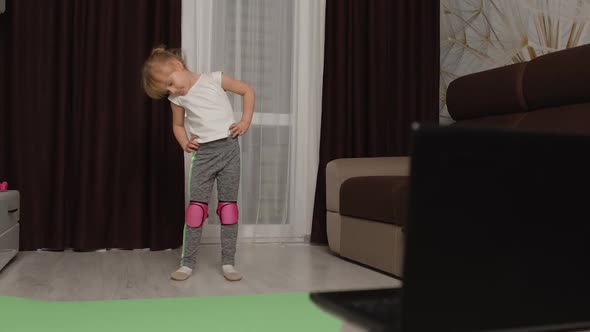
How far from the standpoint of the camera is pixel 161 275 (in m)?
2.34

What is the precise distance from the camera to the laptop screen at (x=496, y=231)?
59 cm

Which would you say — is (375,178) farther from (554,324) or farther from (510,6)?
(554,324)

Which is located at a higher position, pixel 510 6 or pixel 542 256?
pixel 510 6

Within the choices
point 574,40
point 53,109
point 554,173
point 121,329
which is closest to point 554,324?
point 554,173

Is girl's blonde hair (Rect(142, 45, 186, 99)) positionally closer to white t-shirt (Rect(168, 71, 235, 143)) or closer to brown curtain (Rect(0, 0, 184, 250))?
white t-shirt (Rect(168, 71, 235, 143))

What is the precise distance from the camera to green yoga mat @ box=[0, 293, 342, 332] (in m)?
1.54

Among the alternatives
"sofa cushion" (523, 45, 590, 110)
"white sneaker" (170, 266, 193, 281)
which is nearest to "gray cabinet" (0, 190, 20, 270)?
"white sneaker" (170, 266, 193, 281)

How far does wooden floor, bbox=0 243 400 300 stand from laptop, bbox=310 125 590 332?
4.81 ft

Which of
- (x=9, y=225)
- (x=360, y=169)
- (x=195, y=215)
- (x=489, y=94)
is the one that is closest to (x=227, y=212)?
(x=195, y=215)

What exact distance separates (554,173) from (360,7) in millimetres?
3075

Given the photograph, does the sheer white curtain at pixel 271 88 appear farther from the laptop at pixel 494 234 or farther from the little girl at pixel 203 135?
the laptop at pixel 494 234

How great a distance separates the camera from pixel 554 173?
0.66 meters

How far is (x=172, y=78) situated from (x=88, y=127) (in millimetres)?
950

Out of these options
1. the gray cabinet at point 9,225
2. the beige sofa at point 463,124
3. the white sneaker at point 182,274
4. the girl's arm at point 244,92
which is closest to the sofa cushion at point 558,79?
the beige sofa at point 463,124
